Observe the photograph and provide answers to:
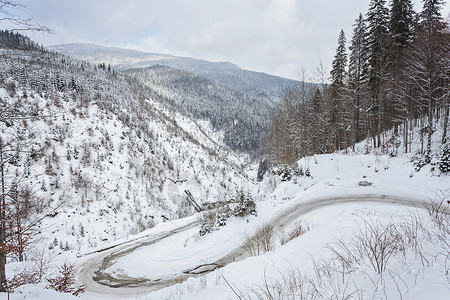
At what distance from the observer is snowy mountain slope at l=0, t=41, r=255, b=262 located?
863 inches

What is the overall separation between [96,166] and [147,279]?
26.5 m

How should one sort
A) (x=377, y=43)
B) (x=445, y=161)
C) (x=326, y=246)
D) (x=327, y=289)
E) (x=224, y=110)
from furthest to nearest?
(x=224, y=110) < (x=377, y=43) < (x=445, y=161) < (x=326, y=246) < (x=327, y=289)

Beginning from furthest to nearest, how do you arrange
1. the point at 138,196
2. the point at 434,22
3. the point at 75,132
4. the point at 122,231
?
1. the point at 75,132
2. the point at 138,196
3. the point at 122,231
4. the point at 434,22

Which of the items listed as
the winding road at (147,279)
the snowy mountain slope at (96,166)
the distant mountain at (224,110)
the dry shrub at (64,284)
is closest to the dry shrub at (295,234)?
the winding road at (147,279)

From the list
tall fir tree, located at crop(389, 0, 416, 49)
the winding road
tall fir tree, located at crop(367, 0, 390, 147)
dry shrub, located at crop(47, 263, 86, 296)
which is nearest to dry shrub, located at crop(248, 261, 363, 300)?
the winding road

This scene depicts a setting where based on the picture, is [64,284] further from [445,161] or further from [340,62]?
[340,62]

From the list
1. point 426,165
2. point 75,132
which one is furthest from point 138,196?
point 426,165

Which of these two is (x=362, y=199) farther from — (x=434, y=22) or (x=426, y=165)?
(x=434, y=22)

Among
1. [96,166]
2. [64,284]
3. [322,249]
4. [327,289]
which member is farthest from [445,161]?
[96,166]

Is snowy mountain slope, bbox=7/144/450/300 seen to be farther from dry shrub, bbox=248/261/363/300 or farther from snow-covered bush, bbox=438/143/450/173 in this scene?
snow-covered bush, bbox=438/143/450/173

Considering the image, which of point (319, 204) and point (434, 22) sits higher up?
point (434, 22)

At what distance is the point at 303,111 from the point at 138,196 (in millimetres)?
25237

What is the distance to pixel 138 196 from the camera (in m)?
30.0

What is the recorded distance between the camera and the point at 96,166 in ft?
99.3
